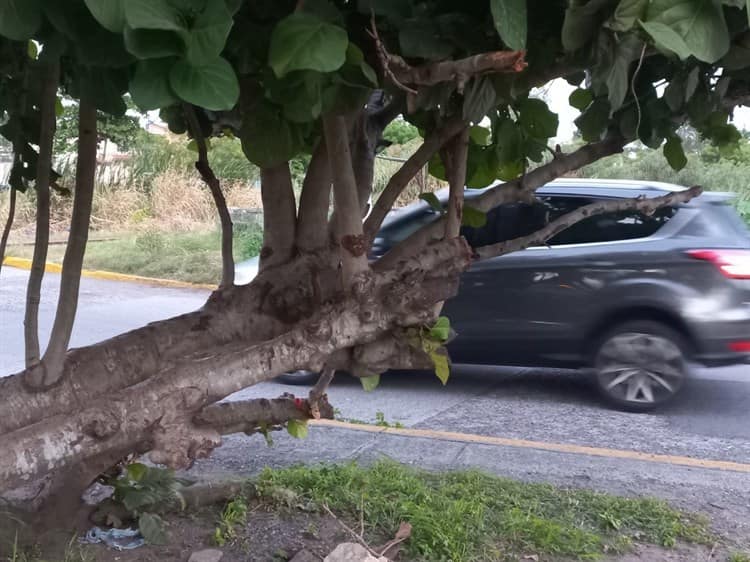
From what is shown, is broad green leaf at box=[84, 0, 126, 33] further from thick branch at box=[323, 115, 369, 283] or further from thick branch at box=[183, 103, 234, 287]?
thick branch at box=[183, 103, 234, 287]

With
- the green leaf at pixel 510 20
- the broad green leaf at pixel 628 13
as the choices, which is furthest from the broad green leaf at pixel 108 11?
the broad green leaf at pixel 628 13

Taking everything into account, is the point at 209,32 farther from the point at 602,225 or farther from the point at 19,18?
the point at 602,225

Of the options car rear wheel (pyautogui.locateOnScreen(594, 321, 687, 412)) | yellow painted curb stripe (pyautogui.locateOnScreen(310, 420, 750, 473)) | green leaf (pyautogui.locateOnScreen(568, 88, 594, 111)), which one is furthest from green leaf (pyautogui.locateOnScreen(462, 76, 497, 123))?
car rear wheel (pyautogui.locateOnScreen(594, 321, 687, 412))

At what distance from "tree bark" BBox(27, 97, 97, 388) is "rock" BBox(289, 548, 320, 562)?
1.37 m

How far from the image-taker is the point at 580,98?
2430mm

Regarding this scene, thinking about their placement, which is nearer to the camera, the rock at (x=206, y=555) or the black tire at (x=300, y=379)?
Answer: the rock at (x=206, y=555)

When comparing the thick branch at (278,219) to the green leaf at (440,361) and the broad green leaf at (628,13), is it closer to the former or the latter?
the green leaf at (440,361)

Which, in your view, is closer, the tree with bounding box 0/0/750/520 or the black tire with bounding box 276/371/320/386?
the tree with bounding box 0/0/750/520

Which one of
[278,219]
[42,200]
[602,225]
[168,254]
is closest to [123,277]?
[168,254]

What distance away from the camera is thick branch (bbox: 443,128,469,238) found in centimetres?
222

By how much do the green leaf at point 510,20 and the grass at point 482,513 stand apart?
2.42m

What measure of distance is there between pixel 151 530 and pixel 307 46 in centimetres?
227

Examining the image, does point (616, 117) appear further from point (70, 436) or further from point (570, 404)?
point (570, 404)

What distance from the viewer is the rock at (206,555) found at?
3.11 m
